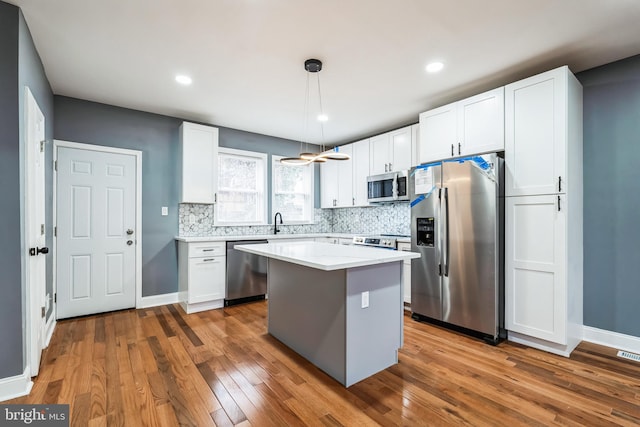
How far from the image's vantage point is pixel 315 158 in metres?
2.71

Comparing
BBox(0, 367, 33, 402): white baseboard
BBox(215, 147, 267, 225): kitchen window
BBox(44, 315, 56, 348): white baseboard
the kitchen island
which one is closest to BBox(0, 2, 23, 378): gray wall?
BBox(0, 367, 33, 402): white baseboard

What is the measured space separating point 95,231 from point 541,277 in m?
4.82

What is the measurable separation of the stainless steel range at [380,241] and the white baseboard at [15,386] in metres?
3.49

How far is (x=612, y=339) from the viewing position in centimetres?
273

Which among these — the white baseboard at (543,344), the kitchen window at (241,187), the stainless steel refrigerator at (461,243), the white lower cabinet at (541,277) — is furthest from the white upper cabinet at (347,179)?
the white baseboard at (543,344)

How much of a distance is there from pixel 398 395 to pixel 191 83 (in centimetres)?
342

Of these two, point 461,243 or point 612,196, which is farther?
point 461,243

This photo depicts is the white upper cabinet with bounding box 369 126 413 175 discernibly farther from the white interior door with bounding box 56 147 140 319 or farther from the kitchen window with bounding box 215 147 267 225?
the white interior door with bounding box 56 147 140 319

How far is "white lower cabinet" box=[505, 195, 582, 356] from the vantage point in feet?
8.48

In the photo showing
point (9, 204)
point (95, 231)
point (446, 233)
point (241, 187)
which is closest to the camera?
point (9, 204)

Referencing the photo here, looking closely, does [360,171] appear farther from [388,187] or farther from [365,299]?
[365,299]

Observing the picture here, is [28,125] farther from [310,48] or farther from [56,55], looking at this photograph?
[310,48]

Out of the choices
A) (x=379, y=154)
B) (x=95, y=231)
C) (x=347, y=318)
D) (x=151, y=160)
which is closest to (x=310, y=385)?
(x=347, y=318)

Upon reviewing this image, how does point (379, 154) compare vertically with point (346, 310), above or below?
above
